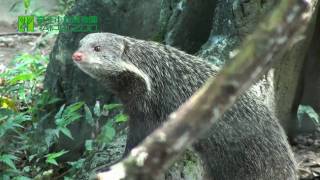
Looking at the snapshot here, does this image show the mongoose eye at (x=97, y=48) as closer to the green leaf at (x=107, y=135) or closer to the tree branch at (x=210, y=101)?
the green leaf at (x=107, y=135)

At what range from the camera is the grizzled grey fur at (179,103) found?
3621 mm

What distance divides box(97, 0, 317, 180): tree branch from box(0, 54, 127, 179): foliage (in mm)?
2864

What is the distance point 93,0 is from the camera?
5.09m

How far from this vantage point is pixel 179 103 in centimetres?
373

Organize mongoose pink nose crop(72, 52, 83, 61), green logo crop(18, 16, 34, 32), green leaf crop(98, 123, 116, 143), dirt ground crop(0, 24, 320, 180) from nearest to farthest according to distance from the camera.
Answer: mongoose pink nose crop(72, 52, 83, 61) → green leaf crop(98, 123, 116, 143) → dirt ground crop(0, 24, 320, 180) → green logo crop(18, 16, 34, 32)

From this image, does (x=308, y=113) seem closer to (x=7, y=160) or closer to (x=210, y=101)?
(x=7, y=160)

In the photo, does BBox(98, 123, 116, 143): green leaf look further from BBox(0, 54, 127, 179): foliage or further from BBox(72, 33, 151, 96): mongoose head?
BBox(72, 33, 151, 96): mongoose head

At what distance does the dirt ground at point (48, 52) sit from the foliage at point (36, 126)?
1.01 meters

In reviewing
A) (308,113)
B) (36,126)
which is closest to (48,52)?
(36,126)

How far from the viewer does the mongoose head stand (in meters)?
3.55

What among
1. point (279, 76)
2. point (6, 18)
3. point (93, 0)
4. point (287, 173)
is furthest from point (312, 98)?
point (6, 18)

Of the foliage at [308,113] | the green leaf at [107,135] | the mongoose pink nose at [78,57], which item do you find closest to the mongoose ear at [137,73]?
the mongoose pink nose at [78,57]

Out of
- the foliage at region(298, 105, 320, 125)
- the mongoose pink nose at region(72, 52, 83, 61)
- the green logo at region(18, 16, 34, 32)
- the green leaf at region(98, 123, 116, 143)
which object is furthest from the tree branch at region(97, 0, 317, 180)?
the green logo at region(18, 16, 34, 32)

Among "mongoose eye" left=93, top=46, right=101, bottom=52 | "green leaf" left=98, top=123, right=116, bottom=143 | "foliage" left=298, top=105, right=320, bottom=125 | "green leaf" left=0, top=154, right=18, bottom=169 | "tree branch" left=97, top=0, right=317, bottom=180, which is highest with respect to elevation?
"tree branch" left=97, top=0, right=317, bottom=180
